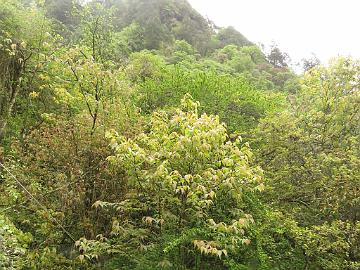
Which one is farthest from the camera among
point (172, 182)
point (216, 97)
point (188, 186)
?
point (216, 97)

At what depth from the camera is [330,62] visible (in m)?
10.9

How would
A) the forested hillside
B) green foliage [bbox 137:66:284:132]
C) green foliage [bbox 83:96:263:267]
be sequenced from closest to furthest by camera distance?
green foliage [bbox 83:96:263:267]
the forested hillside
green foliage [bbox 137:66:284:132]

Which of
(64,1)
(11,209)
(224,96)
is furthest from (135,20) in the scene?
(11,209)

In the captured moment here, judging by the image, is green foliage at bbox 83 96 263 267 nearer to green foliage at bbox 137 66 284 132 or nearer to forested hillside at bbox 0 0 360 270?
forested hillside at bbox 0 0 360 270

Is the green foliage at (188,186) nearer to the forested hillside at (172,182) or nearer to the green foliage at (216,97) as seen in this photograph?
the forested hillside at (172,182)

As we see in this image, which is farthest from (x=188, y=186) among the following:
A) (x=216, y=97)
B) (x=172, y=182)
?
(x=216, y=97)

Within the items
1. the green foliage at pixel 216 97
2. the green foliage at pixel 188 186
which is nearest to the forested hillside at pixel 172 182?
the green foliage at pixel 188 186

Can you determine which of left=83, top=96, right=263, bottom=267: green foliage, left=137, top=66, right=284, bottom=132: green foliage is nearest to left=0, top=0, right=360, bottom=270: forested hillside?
left=83, top=96, right=263, bottom=267: green foliage

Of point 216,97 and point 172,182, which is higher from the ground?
point 216,97

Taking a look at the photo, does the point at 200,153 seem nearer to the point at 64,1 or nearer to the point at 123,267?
the point at 123,267

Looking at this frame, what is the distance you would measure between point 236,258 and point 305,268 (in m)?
1.85

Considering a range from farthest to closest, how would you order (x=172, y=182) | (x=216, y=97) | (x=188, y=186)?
(x=216, y=97)
(x=172, y=182)
(x=188, y=186)

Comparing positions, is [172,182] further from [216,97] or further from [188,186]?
[216,97]

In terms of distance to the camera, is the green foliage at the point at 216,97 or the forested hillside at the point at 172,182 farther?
the green foliage at the point at 216,97
